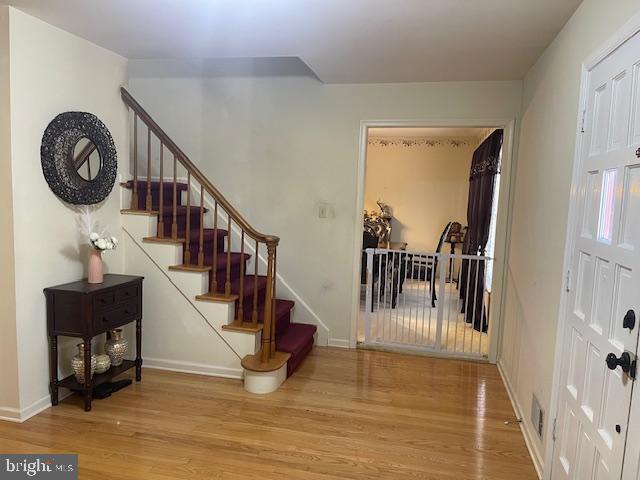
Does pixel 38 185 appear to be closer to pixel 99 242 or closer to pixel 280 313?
pixel 99 242

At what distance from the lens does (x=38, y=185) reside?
271cm

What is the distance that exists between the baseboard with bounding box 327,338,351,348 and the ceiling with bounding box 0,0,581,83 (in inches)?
95.5

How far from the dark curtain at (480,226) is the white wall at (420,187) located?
1231 millimetres

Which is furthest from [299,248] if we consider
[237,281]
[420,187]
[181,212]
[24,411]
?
[420,187]

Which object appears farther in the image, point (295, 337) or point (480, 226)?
point (480, 226)

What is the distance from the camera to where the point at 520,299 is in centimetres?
314

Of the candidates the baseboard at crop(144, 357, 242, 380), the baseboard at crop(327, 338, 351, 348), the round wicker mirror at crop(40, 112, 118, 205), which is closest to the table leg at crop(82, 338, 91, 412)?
the baseboard at crop(144, 357, 242, 380)

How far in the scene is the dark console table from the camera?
271 cm

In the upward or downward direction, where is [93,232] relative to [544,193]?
downward

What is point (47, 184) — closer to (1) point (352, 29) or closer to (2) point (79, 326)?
(2) point (79, 326)

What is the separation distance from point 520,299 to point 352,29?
2187 mm

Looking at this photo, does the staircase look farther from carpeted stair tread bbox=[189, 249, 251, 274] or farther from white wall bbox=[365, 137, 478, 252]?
white wall bbox=[365, 137, 478, 252]

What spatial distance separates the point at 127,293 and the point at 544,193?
284cm

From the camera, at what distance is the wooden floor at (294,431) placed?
7.52 ft
